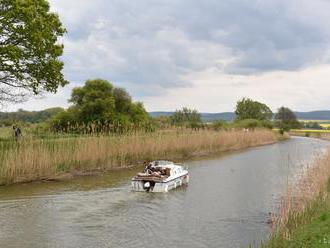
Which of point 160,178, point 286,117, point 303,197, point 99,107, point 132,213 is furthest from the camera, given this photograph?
point 286,117

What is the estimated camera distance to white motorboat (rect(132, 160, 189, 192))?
17.7 m

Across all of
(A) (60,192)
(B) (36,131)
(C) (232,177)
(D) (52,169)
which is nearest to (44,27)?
(B) (36,131)

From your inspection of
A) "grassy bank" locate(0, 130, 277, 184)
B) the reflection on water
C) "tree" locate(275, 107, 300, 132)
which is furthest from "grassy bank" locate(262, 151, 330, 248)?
"tree" locate(275, 107, 300, 132)

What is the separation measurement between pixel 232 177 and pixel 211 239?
37.3 feet

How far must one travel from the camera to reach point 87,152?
22312 millimetres

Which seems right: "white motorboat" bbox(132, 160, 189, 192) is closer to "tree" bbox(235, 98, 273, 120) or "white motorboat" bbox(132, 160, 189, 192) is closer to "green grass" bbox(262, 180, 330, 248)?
"green grass" bbox(262, 180, 330, 248)

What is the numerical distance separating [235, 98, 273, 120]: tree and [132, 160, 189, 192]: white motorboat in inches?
2958

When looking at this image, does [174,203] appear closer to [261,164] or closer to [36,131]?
[36,131]

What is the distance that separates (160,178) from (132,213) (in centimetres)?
A: 404

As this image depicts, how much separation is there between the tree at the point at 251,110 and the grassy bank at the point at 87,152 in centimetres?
6100

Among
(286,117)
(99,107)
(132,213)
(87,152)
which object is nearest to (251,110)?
(286,117)

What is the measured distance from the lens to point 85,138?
2336 centimetres

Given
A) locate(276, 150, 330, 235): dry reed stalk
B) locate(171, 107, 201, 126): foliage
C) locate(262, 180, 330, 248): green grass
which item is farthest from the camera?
locate(171, 107, 201, 126): foliage

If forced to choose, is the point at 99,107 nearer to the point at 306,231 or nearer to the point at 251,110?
the point at 306,231
